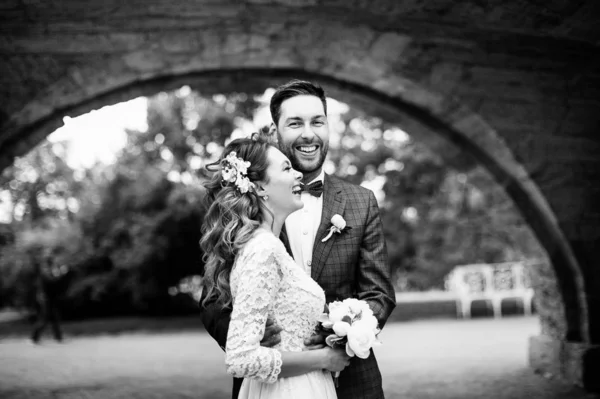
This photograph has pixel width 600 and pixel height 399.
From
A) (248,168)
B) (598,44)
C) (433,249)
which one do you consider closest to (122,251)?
(433,249)

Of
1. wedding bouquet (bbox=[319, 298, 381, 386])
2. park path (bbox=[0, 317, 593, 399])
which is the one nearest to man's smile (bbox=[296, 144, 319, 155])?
wedding bouquet (bbox=[319, 298, 381, 386])

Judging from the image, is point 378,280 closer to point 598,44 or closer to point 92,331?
point 598,44

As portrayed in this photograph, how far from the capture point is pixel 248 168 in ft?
6.64

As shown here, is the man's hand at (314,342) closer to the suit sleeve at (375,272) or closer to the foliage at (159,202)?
the suit sleeve at (375,272)

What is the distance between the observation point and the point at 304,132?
2191mm

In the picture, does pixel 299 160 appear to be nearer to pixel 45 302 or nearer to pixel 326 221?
pixel 326 221

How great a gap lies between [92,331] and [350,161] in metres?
5.64

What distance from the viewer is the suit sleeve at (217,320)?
78.3 inches

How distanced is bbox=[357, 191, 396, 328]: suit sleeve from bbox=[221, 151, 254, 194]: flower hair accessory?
464 mm

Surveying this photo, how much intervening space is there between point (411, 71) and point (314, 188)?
2.77 meters

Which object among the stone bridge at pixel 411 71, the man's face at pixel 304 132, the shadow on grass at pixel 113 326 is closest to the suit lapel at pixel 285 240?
the man's face at pixel 304 132

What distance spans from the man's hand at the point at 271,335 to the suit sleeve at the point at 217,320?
0.45 ft

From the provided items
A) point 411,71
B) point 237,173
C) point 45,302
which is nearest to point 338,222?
point 237,173

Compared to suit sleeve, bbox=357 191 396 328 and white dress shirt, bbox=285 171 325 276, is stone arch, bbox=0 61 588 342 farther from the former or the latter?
suit sleeve, bbox=357 191 396 328
